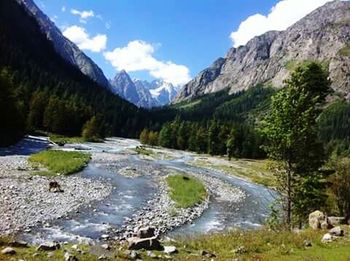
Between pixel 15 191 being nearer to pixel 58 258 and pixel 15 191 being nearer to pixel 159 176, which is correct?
pixel 58 258

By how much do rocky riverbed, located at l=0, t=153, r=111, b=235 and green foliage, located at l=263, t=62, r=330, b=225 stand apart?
61.2ft

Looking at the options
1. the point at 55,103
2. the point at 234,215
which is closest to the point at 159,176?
the point at 234,215

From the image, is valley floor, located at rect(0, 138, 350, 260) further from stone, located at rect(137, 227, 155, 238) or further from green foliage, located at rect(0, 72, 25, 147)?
green foliage, located at rect(0, 72, 25, 147)

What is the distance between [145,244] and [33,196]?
22776 mm

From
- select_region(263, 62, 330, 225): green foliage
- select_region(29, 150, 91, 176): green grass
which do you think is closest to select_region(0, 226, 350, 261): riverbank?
select_region(263, 62, 330, 225): green foliage

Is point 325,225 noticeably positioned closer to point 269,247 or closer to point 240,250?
point 269,247

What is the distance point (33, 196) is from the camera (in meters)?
43.0

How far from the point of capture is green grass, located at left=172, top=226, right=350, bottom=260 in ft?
74.6

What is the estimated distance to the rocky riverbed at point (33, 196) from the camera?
34.1 metres

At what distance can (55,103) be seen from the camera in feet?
454

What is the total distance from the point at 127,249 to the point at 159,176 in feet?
173

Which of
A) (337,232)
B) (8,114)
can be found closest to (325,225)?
(337,232)

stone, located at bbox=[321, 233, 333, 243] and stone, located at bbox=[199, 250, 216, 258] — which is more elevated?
stone, located at bbox=[321, 233, 333, 243]

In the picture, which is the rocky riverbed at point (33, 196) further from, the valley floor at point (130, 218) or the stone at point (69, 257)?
the stone at point (69, 257)
